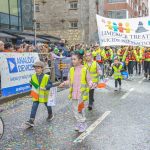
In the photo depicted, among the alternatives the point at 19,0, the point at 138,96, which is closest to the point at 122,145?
the point at 138,96

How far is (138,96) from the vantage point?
1312 cm

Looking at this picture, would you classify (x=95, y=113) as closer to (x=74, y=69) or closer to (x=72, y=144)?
(x=74, y=69)

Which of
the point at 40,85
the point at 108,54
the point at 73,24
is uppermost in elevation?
the point at 73,24

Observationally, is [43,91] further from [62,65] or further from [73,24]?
[73,24]

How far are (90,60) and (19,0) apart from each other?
2039cm

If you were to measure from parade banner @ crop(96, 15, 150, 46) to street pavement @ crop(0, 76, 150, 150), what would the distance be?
23.1 feet

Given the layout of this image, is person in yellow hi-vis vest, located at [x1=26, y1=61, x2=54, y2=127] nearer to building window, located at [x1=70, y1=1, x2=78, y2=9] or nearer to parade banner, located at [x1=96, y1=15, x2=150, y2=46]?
Answer: parade banner, located at [x1=96, y1=15, x2=150, y2=46]

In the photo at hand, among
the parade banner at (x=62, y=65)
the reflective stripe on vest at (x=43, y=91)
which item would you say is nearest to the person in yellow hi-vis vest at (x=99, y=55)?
the parade banner at (x=62, y=65)

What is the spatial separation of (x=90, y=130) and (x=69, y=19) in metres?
38.1

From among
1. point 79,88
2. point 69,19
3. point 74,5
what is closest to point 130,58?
point 79,88

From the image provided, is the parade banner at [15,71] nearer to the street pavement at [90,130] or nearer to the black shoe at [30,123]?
the street pavement at [90,130]

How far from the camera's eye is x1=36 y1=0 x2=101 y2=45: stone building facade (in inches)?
1759

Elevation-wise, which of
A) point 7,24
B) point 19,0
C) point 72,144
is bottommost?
point 72,144

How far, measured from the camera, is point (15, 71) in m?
12.9
